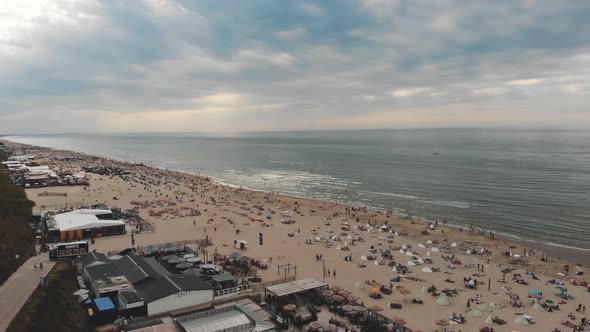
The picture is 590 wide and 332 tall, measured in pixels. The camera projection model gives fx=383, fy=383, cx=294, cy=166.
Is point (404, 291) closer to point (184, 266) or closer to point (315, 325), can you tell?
point (315, 325)

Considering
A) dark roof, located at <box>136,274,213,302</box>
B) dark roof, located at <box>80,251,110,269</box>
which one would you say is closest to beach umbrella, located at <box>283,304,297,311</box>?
dark roof, located at <box>136,274,213,302</box>

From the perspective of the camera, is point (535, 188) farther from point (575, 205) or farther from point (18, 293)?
point (18, 293)

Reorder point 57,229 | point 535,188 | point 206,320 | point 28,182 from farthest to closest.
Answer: point 535,188 → point 28,182 → point 57,229 → point 206,320

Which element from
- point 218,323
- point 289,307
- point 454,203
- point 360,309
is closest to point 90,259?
point 218,323

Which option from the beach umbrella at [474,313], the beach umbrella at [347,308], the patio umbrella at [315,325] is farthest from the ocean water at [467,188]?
the patio umbrella at [315,325]

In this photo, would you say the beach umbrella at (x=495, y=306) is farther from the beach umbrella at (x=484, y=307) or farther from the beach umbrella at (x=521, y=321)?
the beach umbrella at (x=521, y=321)

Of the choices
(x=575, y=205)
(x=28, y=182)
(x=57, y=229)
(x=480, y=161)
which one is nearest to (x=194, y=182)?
(x=28, y=182)

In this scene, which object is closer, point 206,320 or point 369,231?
point 206,320
